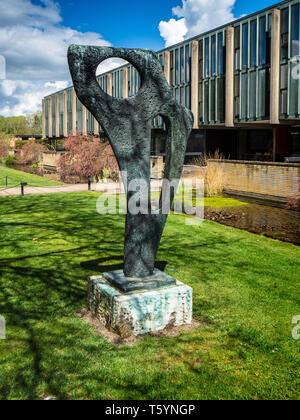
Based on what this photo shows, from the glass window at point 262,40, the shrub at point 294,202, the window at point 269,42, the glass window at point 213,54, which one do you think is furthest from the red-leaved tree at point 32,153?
the shrub at point 294,202

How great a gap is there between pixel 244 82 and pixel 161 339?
27.1 meters

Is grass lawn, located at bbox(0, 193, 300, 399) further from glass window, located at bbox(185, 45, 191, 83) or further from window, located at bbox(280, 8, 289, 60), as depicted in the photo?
glass window, located at bbox(185, 45, 191, 83)

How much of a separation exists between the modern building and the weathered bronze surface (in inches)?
841

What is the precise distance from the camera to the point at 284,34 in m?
25.8

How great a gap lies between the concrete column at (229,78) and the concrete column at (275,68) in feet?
13.8

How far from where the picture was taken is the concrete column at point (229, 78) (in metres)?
30.0

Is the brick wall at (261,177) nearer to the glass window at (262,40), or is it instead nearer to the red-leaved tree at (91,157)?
the red-leaved tree at (91,157)

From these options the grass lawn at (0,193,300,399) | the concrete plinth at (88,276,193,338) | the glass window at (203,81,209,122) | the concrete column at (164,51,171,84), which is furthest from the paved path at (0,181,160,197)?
the concrete column at (164,51,171,84)

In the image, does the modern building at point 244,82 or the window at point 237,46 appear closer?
the modern building at point 244,82

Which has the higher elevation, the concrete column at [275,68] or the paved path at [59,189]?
the concrete column at [275,68]

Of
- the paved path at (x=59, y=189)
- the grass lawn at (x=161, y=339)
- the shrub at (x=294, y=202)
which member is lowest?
the grass lawn at (x=161, y=339)

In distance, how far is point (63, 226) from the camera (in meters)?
12.2

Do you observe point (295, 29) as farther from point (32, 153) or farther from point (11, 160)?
point (11, 160)

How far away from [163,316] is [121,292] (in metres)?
0.64
